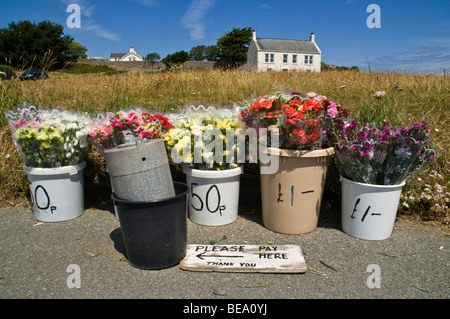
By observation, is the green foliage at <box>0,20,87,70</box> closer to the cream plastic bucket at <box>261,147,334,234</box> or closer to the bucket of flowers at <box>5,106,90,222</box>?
the bucket of flowers at <box>5,106,90,222</box>

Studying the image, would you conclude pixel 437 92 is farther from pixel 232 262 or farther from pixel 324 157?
pixel 232 262

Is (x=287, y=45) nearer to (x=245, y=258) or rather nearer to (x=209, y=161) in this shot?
(x=209, y=161)

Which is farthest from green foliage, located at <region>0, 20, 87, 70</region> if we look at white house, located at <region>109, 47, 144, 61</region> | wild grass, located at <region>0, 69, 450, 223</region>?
white house, located at <region>109, 47, 144, 61</region>

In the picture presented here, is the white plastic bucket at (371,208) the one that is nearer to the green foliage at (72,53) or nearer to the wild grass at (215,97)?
the wild grass at (215,97)

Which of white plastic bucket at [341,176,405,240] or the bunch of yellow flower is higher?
the bunch of yellow flower

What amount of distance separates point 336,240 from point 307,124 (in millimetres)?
1074

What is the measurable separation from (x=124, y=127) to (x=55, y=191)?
0.97 metres

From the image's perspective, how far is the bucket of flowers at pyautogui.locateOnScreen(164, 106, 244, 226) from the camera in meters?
2.95

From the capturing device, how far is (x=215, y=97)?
5824 millimetres

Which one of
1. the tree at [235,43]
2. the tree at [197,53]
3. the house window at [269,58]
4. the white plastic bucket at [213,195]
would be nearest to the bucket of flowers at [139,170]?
the white plastic bucket at [213,195]

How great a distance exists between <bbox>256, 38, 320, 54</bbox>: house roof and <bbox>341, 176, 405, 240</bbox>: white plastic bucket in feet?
155

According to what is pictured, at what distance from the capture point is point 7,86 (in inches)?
212

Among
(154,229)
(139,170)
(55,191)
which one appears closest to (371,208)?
(154,229)

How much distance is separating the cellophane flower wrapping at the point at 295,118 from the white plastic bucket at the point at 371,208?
524mm
